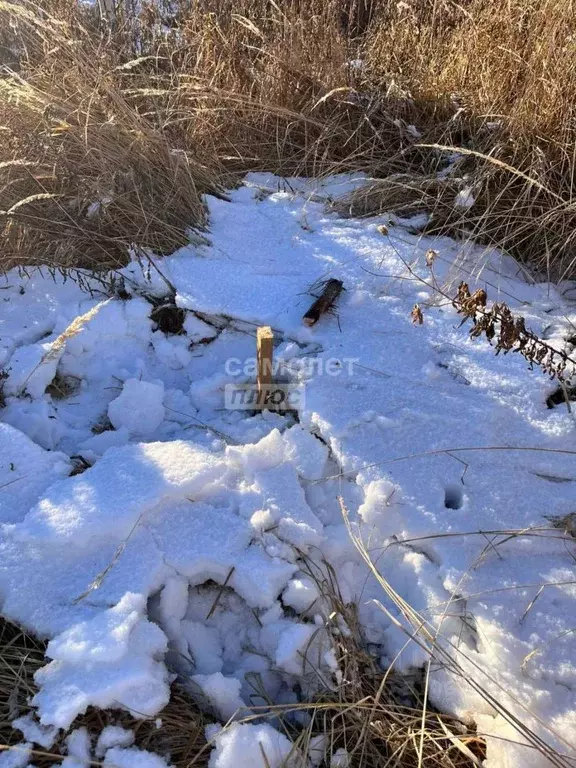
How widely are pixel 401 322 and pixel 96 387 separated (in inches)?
38.6

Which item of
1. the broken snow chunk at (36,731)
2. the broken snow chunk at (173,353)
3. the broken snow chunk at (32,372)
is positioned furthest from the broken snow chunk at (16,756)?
the broken snow chunk at (173,353)

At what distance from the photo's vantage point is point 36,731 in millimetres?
1127

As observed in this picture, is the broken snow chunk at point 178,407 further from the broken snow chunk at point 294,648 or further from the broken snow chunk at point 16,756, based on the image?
the broken snow chunk at point 16,756

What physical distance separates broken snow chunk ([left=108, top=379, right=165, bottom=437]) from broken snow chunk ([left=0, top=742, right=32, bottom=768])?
794 millimetres

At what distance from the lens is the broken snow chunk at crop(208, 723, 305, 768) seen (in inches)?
43.6

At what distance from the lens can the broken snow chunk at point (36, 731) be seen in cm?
112

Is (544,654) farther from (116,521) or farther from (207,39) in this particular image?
(207,39)

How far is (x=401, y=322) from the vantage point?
6.14 feet

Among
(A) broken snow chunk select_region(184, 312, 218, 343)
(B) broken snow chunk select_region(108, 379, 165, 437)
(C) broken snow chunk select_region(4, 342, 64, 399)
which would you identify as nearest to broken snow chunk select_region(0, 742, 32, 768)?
(B) broken snow chunk select_region(108, 379, 165, 437)

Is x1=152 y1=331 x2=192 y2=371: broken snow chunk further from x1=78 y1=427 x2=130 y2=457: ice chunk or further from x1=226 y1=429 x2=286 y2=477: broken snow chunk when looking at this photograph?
x1=226 y1=429 x2=286 y2=477: broken snow chunk

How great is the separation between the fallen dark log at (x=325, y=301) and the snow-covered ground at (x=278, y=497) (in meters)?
0.03

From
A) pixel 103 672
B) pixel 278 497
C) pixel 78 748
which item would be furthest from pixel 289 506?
pixel 78 748

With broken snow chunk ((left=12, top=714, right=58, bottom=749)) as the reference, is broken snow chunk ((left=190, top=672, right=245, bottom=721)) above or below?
above

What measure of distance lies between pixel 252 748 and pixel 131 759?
230 millimetres
